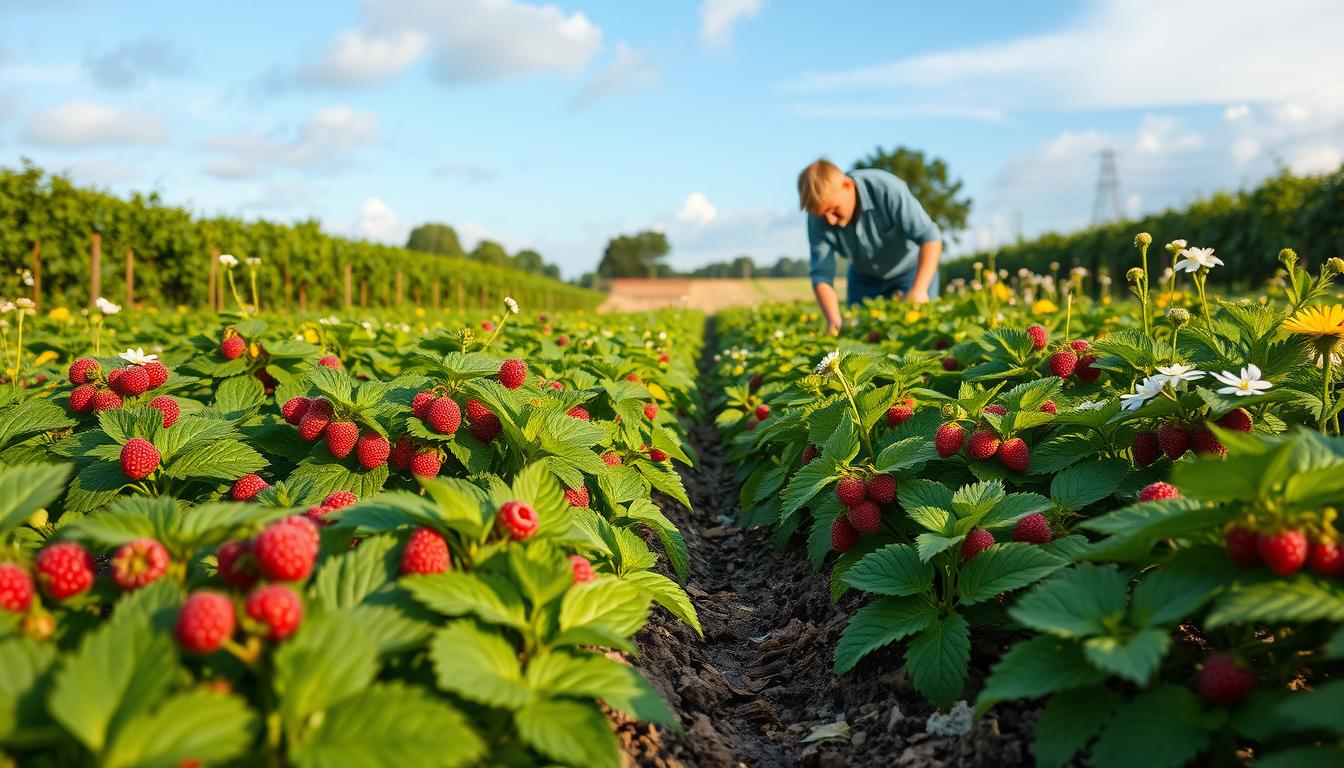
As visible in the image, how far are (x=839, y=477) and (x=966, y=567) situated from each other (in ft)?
1.85

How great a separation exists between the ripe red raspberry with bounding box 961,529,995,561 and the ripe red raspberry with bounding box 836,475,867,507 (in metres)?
0.40

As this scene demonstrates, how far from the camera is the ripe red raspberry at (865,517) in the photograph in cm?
255

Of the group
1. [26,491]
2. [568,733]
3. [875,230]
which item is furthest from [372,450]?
[875,230]

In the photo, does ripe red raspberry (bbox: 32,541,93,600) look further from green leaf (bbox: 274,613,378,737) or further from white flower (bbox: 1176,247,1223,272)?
white flower (bbox: 1176,247,1223,272)

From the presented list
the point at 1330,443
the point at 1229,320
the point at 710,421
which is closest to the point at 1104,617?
the point at 1330,443

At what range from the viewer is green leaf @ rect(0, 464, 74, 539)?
1.44 meters

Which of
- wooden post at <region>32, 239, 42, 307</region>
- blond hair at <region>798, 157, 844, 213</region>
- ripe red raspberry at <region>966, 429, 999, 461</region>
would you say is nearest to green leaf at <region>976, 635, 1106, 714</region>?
ripe red raspberry at <region>966, 429, 999, 461</region>

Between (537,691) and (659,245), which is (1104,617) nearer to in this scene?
(537,691)

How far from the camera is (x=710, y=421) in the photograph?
8.06 metres

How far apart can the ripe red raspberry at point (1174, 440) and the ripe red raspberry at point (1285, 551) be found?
79 centimetres

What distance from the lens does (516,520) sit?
1.67 meters

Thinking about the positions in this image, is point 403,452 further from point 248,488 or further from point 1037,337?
point 1037,337

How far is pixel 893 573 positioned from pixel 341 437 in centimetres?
170

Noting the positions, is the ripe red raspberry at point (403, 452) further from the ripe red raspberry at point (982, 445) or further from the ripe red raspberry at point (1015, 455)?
the ripe red raspberry at point (1015, 455)
